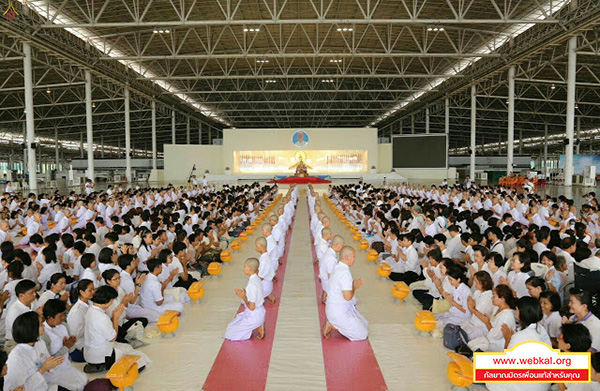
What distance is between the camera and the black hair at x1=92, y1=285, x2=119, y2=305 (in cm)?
444

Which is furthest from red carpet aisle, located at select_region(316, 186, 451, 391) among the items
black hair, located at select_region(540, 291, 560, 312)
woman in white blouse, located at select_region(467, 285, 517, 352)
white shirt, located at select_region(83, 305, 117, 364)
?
white shirt, located at select_region(83, 305, 117, 364)

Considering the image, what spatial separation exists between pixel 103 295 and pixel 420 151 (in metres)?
37.7

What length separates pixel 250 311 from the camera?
5.42m

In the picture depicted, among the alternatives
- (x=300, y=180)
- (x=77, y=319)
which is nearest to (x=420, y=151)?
(x=300, y=180)

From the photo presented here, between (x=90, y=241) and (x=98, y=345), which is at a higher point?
(x=90, y=241)

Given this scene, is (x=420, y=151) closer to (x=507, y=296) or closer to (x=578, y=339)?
(x=507, y=296)

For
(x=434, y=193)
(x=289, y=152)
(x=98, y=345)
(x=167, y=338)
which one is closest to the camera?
(x=98, y=345)

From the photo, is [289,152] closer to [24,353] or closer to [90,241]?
[90,241]

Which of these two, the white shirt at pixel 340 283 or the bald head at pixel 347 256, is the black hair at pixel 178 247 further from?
the bald head at pixel 347 256

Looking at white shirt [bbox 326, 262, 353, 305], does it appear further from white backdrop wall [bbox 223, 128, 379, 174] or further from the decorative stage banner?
the decorative stage banner

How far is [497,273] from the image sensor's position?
5805 mm

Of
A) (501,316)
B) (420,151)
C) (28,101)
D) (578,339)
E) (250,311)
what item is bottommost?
(250,311)

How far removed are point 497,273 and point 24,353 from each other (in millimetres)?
5739

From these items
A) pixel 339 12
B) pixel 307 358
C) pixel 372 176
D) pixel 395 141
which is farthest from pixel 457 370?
pixel 395 141
